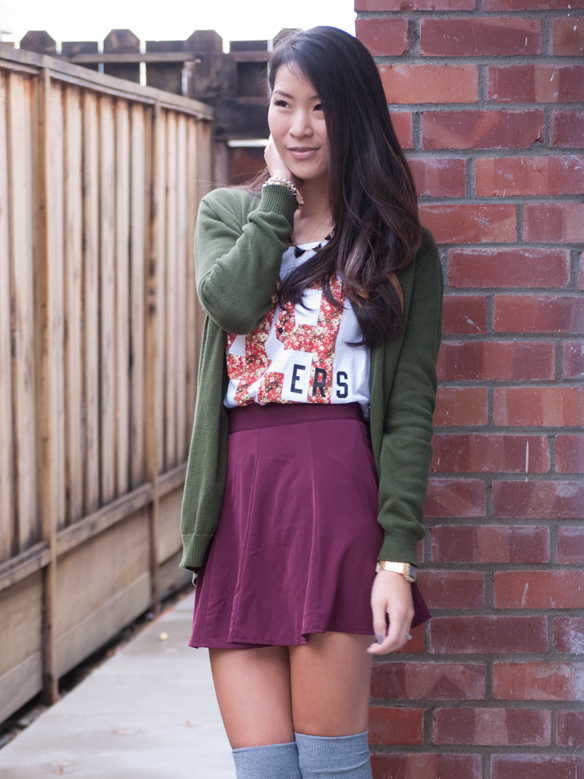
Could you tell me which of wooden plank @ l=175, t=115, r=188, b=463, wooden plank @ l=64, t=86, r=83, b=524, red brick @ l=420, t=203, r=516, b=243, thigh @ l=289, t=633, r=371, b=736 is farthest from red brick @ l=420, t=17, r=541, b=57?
wooden plank @ l=175, t=115, r=188, b=463

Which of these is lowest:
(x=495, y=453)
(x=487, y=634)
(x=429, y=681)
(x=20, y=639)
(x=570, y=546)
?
(x=20, y=639)

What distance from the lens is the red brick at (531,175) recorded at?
214cm

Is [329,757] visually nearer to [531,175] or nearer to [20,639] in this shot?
[531,175]

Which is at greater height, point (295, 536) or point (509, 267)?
point (509, 267)

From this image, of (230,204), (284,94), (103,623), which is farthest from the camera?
(103,623)

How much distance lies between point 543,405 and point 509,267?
0.34m

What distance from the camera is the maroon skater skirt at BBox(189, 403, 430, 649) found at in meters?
1.64

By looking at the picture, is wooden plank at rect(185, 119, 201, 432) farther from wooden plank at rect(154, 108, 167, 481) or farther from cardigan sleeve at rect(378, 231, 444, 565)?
cardigan sleeve at rect(378, 231, 444, 565)

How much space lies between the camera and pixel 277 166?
179 cm

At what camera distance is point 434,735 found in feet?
7.43

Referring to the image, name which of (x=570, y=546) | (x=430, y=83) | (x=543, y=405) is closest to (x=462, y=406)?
(x=543, y=405)

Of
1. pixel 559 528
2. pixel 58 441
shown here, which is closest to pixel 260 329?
pixel 559 528

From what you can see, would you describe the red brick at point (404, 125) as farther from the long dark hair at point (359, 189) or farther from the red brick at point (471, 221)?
the long dark hair at point (359, 189)

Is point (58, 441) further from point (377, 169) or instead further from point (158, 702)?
point (377, 169)
